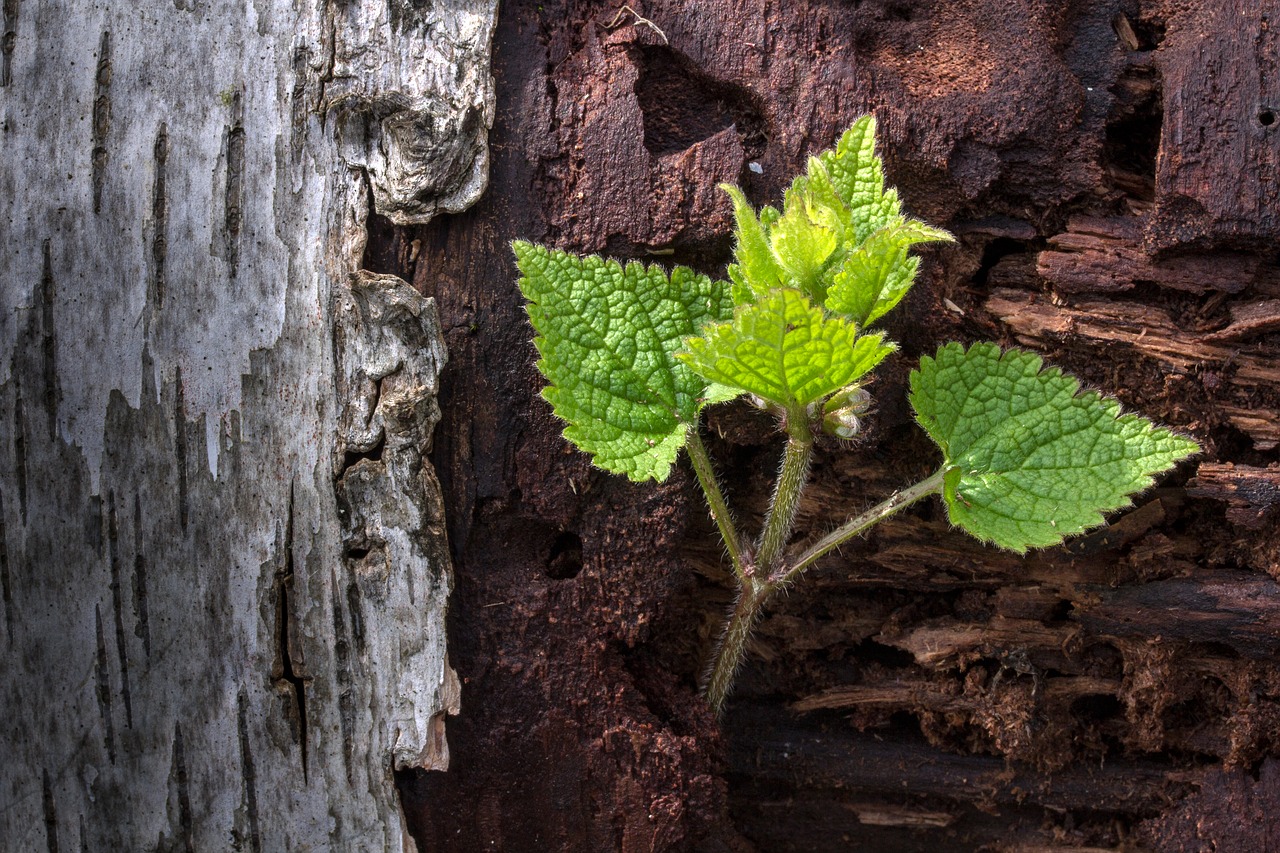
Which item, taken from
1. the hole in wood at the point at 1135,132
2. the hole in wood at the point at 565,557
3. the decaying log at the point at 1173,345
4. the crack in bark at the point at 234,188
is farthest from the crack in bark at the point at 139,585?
the hole in wood at the point at 1135,132

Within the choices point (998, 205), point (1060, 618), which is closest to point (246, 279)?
point (998, 205)

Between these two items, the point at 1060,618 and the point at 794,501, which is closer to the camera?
the point at 794,501

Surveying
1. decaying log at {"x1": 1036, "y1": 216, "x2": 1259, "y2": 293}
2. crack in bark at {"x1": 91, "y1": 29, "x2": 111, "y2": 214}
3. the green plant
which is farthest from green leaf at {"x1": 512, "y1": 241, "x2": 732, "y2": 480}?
crack in bark at {"x1": 91, "y1": 29, "x2": 111, "y2": 214}

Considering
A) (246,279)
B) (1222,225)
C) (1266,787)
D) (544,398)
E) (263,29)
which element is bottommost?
(1266,787)

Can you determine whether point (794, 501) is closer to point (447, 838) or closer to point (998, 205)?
point (998, 205)

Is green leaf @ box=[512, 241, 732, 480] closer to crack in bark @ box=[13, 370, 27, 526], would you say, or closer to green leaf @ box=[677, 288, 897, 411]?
green leaf @ box=[677, 288, 897, 411]

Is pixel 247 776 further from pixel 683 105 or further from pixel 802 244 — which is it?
pixel 683 105

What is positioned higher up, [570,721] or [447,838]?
[570,721]

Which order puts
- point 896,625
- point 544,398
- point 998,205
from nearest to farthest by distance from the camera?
point 544,398
point 998,205
point 896,625
